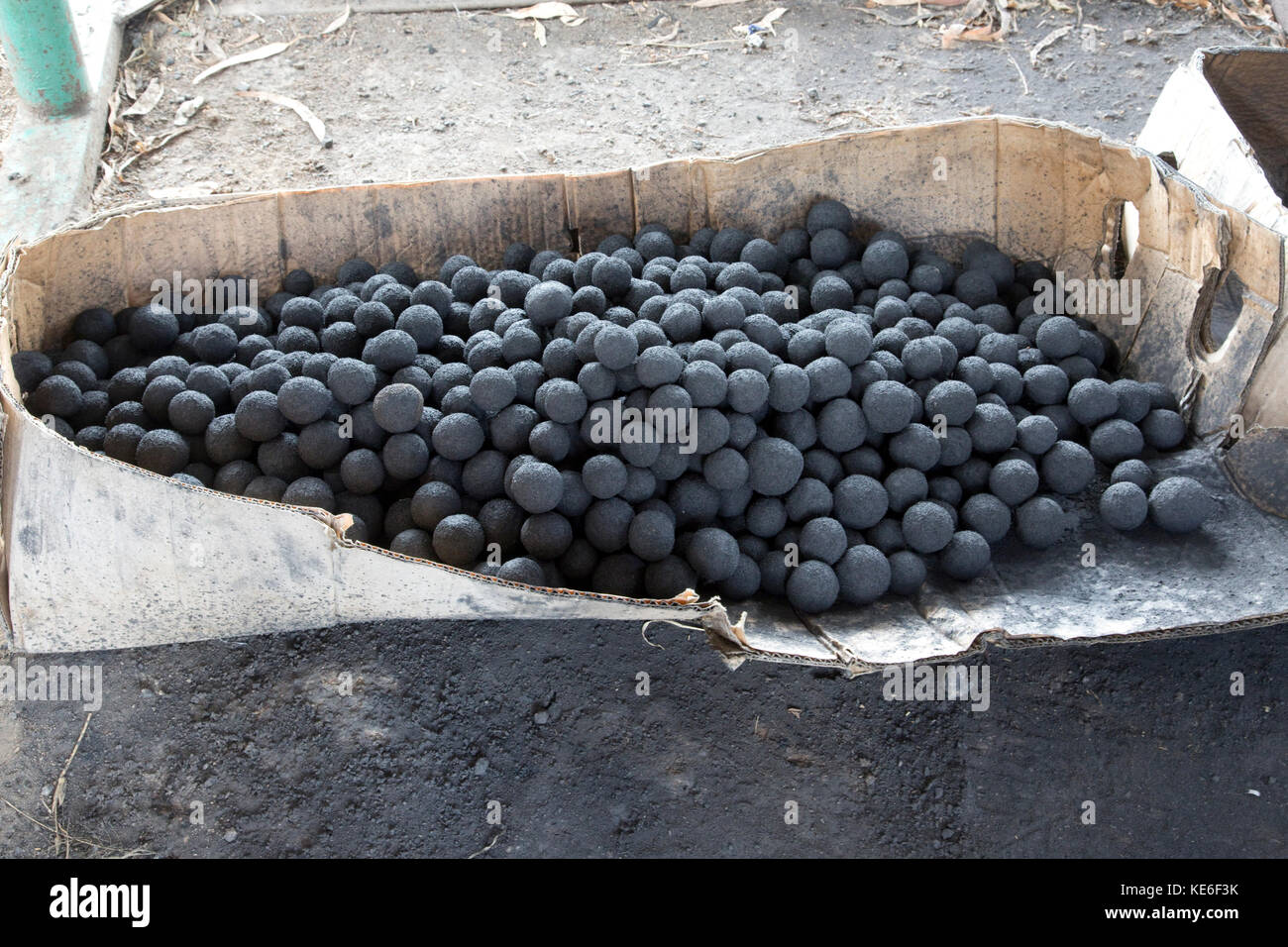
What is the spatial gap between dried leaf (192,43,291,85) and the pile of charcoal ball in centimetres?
311

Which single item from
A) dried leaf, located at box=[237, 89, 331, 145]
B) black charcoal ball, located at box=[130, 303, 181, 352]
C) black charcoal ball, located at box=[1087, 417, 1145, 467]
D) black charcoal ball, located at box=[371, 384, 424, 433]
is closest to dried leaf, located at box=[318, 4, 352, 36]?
dried leaf, located at box=[237, 89, 331, 145]

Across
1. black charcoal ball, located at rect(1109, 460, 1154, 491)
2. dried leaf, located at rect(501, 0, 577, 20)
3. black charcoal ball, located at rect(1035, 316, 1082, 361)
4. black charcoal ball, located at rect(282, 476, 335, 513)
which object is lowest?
black charcoal ball, located at rect(1109, 460, 1154, 491)

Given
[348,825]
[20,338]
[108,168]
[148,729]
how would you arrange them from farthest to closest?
[108,168]
[20,338]
[148,729]
[348,825]

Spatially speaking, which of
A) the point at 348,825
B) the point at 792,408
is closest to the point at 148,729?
the point at 348,825

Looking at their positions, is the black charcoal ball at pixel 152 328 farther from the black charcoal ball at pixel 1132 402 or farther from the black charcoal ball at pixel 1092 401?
the black charcoal ball at pixel 1132 402

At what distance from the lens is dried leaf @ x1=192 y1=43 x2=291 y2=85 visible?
18.4 feet

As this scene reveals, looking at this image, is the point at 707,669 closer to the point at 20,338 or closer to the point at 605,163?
the point at 20,338

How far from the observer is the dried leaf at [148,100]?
5246mm

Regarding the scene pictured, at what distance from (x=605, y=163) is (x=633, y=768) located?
3402 millimetres

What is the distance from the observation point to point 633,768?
8.23ft

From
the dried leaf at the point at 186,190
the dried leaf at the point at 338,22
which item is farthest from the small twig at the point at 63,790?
the dried leaf at the point at 338,22

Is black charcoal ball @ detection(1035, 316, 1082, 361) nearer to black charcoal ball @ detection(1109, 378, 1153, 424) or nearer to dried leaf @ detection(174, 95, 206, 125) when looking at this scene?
black charcoal ball @ detection(1109, 378, 1153, 424)

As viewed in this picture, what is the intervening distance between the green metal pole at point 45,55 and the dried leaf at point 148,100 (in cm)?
24

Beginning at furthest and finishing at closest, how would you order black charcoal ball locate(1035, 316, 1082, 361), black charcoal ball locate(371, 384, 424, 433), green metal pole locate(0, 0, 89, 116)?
green metal pole locate(0, 0, 89, 116)
black charcoal ball locate(1035, 316, 1082, 361)
black charcoal ball locate(371, 384, 424, 433)
